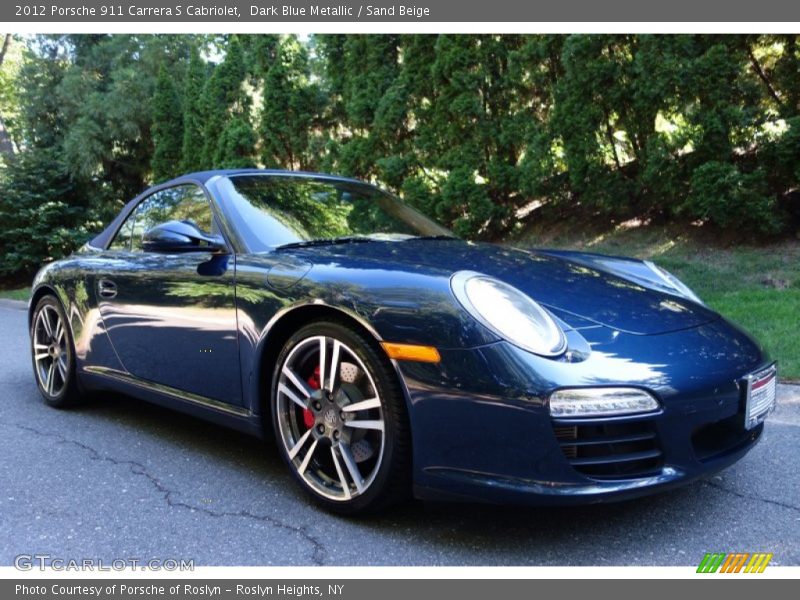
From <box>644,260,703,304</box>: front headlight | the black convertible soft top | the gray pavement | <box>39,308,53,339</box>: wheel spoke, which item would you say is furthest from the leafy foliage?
<box>39,308,53,339</box>: wheel spoke

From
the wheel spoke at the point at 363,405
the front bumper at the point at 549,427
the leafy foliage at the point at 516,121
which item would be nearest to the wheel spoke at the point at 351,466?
the wheel spoke at the point at 363,405

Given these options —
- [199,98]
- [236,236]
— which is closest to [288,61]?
[199,98]

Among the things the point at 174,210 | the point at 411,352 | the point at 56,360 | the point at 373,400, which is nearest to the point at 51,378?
the point at 56,360

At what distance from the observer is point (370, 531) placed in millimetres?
2443

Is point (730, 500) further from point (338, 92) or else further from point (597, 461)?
point (338, 92)

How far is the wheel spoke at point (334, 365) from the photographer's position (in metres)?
2.50

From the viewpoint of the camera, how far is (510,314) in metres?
2.30

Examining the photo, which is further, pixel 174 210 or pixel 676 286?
pixel 174 210

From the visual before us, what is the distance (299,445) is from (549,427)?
40.2 inches

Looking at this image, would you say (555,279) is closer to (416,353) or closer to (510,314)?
(510,314)

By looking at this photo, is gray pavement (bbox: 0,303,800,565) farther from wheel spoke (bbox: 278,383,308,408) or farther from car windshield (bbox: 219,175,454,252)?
car windshield (bbox: 219,175,454,252)

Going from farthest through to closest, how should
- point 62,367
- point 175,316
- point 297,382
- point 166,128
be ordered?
point 166,128
point 62,367
point 175,316
point 297,382

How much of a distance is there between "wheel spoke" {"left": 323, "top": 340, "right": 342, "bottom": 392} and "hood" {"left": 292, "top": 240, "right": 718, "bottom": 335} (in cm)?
31

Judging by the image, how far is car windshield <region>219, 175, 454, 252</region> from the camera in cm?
304
